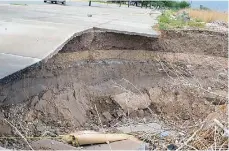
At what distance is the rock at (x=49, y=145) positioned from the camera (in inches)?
202

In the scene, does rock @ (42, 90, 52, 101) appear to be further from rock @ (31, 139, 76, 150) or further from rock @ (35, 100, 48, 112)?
rock @ (31, 139, 76, 150)

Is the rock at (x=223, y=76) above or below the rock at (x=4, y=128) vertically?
below

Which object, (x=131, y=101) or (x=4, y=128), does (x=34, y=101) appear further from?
(x=131, y=101)

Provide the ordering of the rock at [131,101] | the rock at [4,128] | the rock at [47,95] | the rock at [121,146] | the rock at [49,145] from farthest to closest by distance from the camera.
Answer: the rock at [131,101]
the rock at [47,95]
the rock at [4,128]
the rock at [121,146]
the rock at [49,145]

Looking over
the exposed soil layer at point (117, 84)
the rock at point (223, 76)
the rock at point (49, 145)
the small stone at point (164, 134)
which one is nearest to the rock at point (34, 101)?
the exposed soil layer at point (117, 84)

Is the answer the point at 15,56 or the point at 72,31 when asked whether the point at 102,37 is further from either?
the point at 15,56

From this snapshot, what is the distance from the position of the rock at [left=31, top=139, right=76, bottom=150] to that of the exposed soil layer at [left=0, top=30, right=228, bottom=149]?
Answer: 0.66 meters

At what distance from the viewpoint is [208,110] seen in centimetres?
913

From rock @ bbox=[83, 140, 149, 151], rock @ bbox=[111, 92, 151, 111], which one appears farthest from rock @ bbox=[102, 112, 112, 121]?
rock @ bbox=[83, 140, 149, 151]

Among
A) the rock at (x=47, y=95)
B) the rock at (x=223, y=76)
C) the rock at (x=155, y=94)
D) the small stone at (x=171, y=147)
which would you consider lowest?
the rock at (x=155, y=94)

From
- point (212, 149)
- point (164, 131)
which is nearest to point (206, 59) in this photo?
point (164, 131)

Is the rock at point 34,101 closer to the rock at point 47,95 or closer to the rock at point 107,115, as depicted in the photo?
the rock at point 47,95

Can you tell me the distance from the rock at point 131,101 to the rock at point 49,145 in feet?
13.0

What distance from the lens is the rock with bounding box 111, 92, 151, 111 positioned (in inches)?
368
